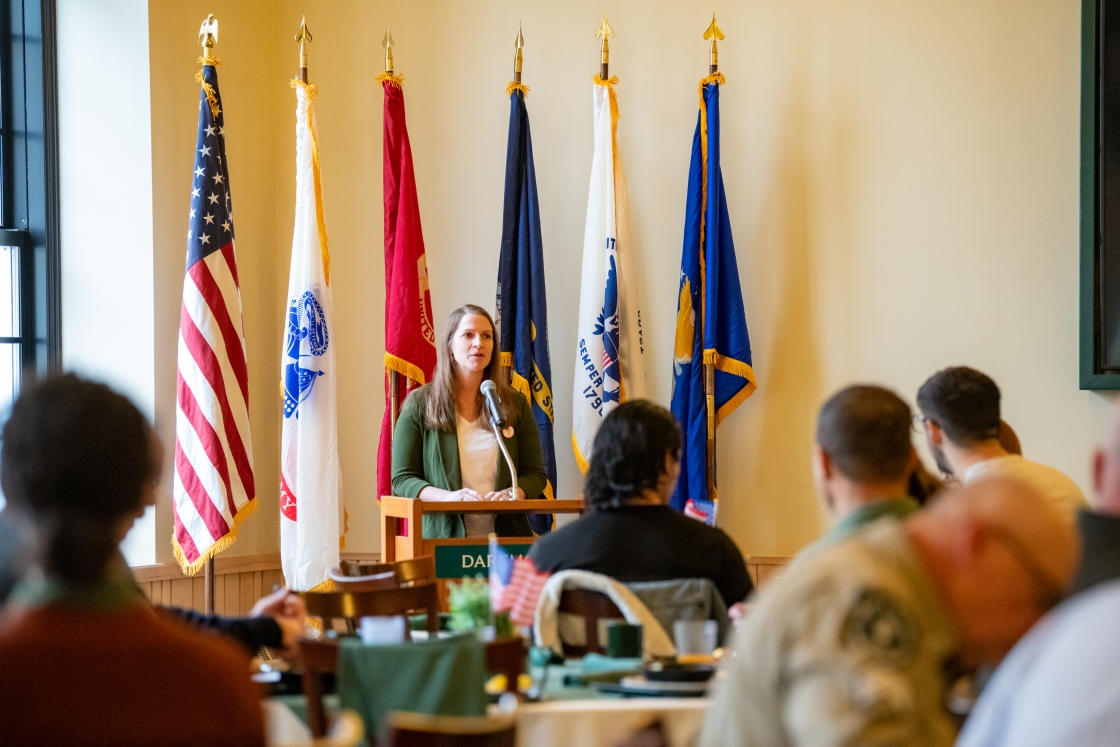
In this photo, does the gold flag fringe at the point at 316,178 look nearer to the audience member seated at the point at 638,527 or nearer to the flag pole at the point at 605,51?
the flag pole at the point at 605,51

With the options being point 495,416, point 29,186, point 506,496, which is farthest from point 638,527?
point 29,186

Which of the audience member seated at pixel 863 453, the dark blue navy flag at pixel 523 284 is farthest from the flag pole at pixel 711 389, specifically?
the audience member seated at pixel 863 453

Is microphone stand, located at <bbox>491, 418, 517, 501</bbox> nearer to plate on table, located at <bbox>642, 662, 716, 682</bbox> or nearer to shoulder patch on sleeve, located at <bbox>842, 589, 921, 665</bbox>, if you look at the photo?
plate on table, located at <bbox>642, 662, 716, 682</bbox>

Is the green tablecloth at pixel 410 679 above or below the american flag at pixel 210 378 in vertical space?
below

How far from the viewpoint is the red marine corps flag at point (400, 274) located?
5.48 meters

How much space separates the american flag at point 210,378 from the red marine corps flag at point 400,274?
661 mm

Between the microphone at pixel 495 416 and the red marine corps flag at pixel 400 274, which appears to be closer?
the microphone at pixel 495 416

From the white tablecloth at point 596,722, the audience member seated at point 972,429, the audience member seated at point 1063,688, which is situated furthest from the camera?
the audience member seated at point 972,429

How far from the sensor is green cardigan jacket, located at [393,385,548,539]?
180 inches

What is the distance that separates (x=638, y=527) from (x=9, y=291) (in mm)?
3659

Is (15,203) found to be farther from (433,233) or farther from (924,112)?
(924,112)

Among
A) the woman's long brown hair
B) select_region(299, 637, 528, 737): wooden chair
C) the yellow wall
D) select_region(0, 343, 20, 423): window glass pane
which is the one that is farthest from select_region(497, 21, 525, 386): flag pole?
select_region(299, 637, 528, 737): wooden chair

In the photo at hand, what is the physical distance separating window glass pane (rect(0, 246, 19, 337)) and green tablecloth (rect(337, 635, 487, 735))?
150 inches

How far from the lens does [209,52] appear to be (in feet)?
17.4
